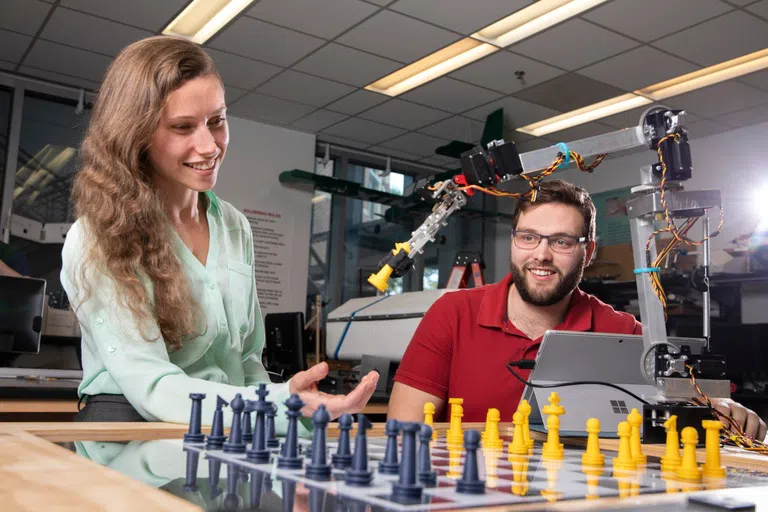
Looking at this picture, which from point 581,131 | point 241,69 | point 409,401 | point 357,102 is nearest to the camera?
point 409,401

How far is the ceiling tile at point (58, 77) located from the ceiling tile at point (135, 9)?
125 centimetres

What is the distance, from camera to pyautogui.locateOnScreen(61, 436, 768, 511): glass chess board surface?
0.55 meters

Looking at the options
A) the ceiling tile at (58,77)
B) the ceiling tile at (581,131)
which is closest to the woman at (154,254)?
the ceiling tile at (58,77)

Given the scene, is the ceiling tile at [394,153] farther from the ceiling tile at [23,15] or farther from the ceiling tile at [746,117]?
the ceiling tile at [23,15]

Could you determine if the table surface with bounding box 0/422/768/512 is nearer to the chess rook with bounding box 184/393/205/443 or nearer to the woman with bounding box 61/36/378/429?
the chess rook with bounding box 184/393/205/443

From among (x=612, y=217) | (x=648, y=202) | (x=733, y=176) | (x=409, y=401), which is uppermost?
(x=733, y=176)

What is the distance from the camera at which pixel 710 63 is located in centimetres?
478

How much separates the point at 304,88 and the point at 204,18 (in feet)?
3.63

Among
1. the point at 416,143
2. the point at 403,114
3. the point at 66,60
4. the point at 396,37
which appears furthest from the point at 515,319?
the point at 416,143

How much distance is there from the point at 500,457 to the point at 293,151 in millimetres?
5893

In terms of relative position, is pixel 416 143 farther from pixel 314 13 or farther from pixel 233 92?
pixel 314 13

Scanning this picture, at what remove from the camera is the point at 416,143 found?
6711 millimetres

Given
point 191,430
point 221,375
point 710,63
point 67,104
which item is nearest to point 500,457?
point 191,430

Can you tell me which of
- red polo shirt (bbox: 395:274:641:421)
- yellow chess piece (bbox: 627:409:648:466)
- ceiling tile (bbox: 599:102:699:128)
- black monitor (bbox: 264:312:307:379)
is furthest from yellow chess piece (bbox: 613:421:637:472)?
ceiling tile (bbox: 599:102:699:128)
